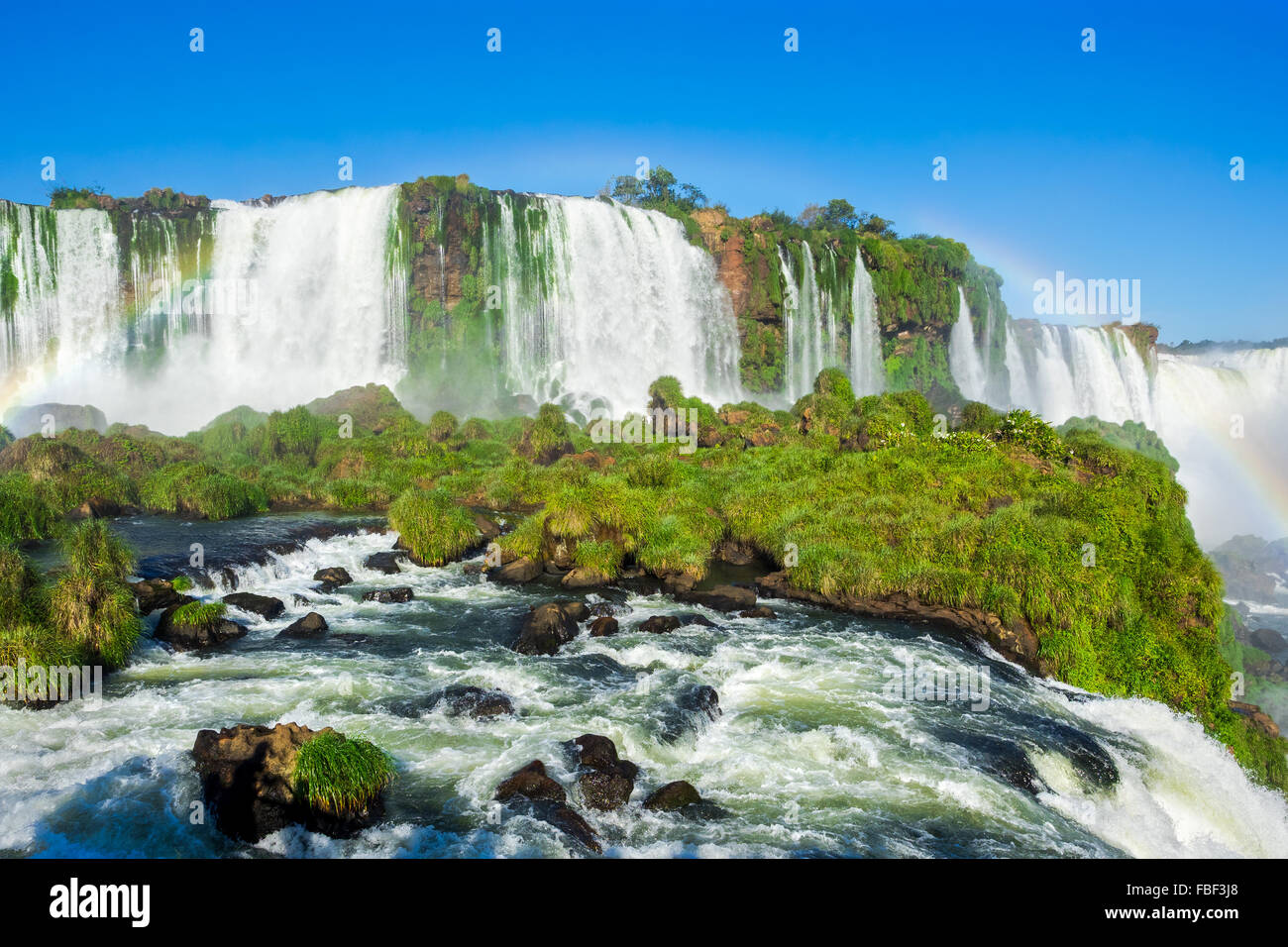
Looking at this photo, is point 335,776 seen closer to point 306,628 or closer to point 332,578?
point 306,628

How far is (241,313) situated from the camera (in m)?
54.4

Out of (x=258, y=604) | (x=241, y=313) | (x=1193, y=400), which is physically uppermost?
(x=241, y=313)

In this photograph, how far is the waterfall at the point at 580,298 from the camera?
184 feet

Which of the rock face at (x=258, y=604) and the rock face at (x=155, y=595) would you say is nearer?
the rock face at (x=155, y=595)

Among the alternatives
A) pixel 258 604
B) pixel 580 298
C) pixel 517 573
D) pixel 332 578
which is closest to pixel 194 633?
pixel 258 604

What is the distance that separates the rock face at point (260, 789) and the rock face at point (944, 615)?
12.0 m

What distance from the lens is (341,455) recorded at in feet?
108

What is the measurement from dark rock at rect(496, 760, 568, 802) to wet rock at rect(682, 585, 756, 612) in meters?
8.94

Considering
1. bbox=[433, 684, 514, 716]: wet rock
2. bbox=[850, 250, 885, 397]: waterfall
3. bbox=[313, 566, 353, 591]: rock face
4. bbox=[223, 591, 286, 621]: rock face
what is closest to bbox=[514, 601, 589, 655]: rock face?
bbox=[433, 684, 514, 716]: wet rock

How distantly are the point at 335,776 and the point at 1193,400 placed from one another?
7835 centimetres
